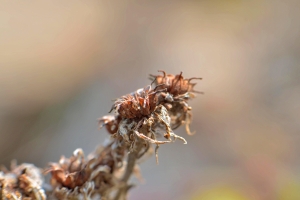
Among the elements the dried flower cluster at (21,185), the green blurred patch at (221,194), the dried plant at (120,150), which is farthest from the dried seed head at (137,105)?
the green blurred patch at (221,194)

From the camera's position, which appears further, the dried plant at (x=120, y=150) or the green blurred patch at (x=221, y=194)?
the green blurred patch at (x=221, y=194)

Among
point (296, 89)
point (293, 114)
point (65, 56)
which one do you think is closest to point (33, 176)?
point (293, 114)

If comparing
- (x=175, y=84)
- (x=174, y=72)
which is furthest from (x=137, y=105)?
(x=174, y=72)

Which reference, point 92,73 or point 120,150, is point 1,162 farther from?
point 120,150

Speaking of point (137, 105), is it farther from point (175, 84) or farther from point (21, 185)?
point (21, 185)

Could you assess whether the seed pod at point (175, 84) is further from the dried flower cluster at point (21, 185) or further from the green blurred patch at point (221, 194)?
the green blurred patch at point (221, 194)
